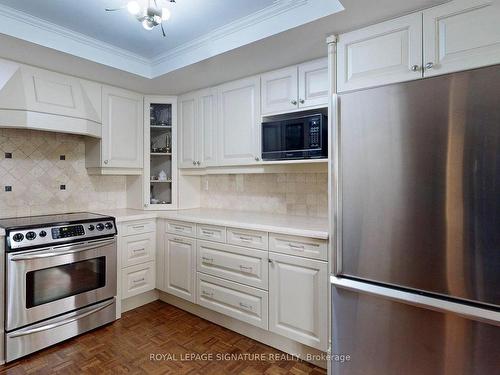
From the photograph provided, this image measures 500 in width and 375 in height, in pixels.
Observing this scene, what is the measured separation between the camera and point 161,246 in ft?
9.71

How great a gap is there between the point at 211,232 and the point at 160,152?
1.28 meters

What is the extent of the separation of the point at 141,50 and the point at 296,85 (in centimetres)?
133

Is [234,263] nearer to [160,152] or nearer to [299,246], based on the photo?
[299,246]

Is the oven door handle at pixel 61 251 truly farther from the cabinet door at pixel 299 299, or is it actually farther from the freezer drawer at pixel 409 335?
the freezer drawer at pixel 409 335

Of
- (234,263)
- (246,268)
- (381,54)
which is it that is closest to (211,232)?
(234,263)

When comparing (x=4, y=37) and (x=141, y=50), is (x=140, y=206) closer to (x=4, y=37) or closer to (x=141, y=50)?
(x=141, y=50)

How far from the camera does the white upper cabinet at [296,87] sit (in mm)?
2195

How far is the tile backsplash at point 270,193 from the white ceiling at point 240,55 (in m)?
0.97

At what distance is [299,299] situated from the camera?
2031 millimetres

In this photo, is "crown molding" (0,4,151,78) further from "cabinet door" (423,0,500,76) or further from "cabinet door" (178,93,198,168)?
"cabinet door" (423,0,500,76)

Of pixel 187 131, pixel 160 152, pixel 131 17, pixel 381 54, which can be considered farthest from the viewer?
pixel 160 152

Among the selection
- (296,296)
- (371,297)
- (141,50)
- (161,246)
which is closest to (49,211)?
(161,246)

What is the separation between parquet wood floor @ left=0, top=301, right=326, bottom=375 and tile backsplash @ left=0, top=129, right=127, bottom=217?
1.23 m

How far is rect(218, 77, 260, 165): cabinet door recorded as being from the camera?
102 inches
